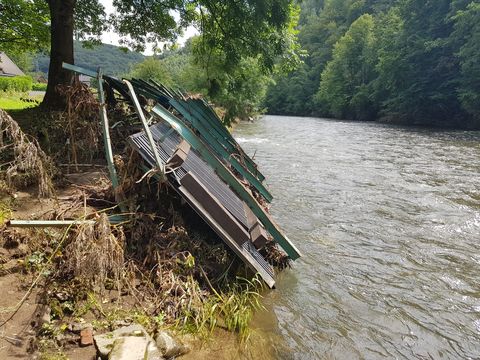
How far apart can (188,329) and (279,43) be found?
10.3 metres

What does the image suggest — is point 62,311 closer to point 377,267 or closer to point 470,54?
point 377,267

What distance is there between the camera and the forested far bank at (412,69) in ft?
110

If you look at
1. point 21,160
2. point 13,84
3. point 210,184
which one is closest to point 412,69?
point 13,84

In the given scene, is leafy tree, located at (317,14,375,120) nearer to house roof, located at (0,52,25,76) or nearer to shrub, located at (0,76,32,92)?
shrub, located at (0,76,32,92)

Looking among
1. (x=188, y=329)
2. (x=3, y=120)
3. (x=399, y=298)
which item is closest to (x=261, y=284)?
(x=188, y=329)

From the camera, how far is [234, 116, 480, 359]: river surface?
4418mm

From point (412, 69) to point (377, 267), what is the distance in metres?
40.4

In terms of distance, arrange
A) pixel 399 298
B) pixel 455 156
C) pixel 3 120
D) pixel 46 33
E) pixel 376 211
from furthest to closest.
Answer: pixel 455 156, pixel 46 33, pixel 376 211, pixel 399 298, pixel 3 120

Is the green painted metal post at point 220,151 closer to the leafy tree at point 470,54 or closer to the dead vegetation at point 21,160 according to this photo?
the dead vegetation at point 21,160

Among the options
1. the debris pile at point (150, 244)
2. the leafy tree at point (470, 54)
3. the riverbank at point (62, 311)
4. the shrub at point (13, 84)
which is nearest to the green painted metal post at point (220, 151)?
the debris pile at point (150, 244)

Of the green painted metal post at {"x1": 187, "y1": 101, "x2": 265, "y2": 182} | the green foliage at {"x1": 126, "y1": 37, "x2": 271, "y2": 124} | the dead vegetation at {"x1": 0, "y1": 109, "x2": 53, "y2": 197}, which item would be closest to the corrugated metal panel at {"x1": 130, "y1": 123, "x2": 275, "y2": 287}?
the dead vegetation at {"x1": 0, "y1": 109, "x2": 53, "y2": 197}

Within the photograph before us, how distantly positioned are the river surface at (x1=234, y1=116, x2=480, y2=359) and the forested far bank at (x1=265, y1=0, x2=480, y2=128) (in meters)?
26.6

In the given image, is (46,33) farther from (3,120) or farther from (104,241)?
(104,241)

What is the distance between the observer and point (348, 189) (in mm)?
11422
